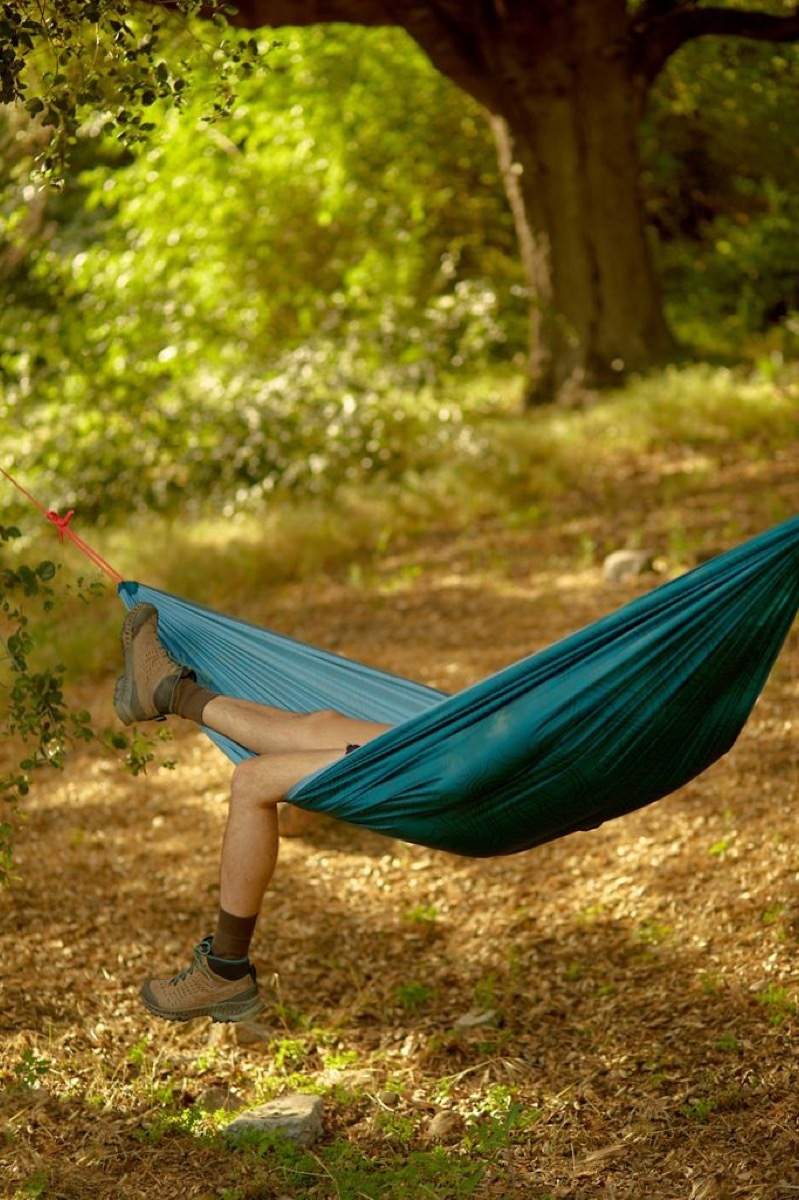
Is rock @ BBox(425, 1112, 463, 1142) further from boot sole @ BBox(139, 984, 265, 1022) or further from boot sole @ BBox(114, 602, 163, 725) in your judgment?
boot sole @ BBox(114, 602, 163, 725)

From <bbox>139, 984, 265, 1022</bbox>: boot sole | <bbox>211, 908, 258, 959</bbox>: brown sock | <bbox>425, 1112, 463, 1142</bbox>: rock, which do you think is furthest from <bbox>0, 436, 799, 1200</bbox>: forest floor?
<bbox>211, 908, 258, 959</bbox>: brown sock

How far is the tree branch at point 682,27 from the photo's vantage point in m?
5.90

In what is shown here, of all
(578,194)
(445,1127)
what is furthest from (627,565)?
(445,1127)

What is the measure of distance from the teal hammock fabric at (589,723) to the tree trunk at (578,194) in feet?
14.9

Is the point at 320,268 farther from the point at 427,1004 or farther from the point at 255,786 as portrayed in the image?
the point at 255,786

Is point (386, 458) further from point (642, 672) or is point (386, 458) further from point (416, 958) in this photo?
point (642, 672)

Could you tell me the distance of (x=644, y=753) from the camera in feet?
6.79

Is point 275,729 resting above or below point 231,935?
above

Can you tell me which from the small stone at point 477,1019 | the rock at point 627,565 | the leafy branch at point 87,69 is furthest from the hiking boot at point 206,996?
the rock at point 627,565

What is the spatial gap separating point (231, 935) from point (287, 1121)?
326 millimetres

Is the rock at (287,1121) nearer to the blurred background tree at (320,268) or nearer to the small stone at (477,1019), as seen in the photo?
the small stone at (477,1019)

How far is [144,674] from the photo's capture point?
2.39 meters

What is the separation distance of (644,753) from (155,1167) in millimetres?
1028

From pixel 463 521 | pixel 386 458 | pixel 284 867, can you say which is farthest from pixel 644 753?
pixel 386 458
